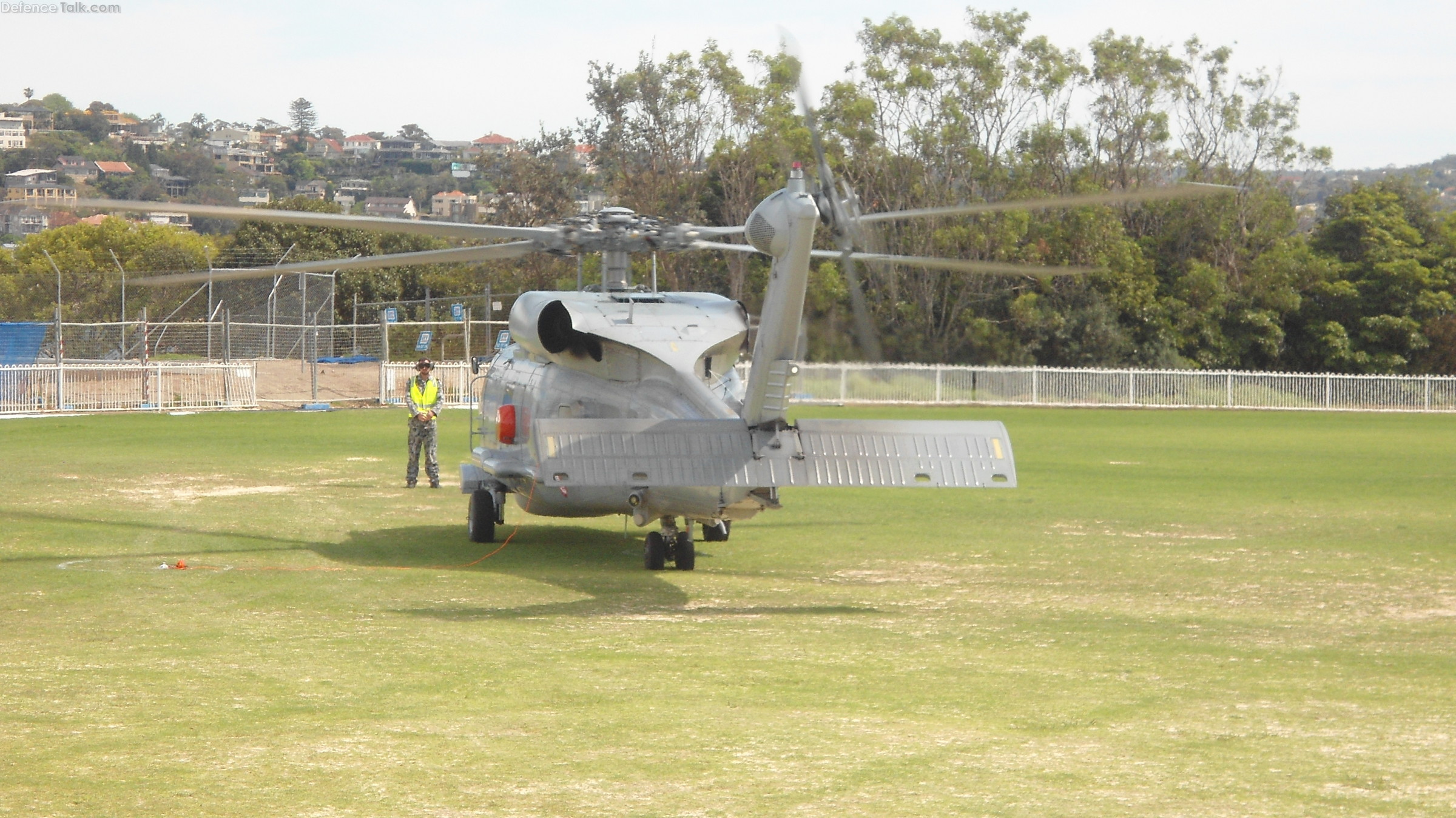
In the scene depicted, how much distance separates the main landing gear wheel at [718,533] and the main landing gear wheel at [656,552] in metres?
1.80

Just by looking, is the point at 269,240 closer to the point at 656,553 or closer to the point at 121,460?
the point at 121,460

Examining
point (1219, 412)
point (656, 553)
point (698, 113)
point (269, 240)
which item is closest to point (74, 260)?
point (269, 240)

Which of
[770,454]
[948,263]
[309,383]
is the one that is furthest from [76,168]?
[948,263]

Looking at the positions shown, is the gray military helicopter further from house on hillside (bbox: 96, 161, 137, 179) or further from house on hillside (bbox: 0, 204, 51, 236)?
house on hillside (bbox: 96, 161, 137, 179)

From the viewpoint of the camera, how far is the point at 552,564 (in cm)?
1330

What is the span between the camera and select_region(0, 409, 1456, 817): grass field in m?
6.02

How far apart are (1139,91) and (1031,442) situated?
2933 cm

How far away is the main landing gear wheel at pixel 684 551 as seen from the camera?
12.7 metres

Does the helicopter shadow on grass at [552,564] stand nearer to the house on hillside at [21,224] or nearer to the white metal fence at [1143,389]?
the white metal fence at [1143,389]

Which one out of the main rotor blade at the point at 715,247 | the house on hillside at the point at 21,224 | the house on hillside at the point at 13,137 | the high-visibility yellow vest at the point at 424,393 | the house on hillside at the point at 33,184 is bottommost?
the high-visibility yellow vest at the point at 424,393

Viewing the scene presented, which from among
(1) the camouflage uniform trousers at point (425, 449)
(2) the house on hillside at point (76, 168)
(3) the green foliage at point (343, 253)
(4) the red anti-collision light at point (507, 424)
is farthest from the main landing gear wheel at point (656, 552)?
(2) the house on hillside at point (76, 168)

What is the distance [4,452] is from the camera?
2283 cm

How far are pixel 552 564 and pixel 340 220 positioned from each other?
426 cm

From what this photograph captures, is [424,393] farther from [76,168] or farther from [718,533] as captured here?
[76,168]
